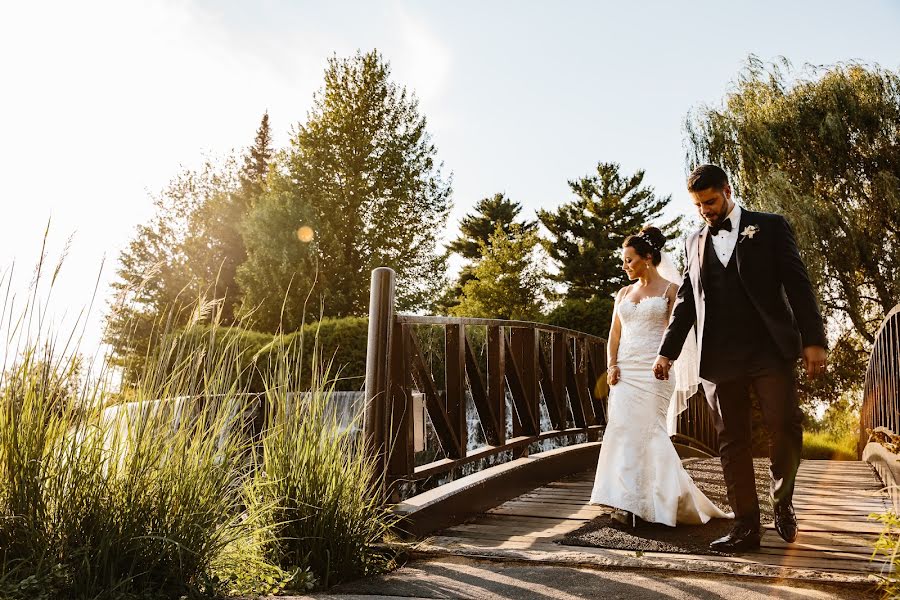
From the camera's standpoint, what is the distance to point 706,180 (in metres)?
3.46

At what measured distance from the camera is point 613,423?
14.6ft

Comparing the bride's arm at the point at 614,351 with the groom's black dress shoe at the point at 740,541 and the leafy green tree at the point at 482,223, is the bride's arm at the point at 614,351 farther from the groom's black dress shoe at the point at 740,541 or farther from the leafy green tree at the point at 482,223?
the leafy green tree at the point at 482,223

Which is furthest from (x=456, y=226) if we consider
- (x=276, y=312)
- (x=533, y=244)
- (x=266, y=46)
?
(x=266, y=46)

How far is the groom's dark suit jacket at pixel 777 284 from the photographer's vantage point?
10.7ft

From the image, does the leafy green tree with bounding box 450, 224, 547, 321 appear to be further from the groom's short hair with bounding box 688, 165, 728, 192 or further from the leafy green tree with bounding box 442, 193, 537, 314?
the groom's short hair with bounding box 688, 165, 728, 192

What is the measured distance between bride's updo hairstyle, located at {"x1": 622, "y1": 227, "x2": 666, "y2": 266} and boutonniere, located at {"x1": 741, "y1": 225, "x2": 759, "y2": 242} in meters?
1.17

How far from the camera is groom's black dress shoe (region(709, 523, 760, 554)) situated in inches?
131

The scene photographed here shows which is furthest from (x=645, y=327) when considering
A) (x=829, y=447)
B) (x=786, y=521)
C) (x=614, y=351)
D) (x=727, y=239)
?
(x=829, y=447)

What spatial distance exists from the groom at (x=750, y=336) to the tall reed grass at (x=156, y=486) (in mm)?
1812

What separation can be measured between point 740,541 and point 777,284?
49.1 inches

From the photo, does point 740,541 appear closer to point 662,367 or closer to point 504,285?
point 662,367

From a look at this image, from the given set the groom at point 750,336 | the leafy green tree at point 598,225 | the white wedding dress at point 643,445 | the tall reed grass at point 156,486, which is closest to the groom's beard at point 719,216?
the groom at point 750,336

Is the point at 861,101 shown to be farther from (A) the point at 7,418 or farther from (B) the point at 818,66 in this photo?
(A) the point at 7,418

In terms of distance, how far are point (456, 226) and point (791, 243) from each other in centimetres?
4166
